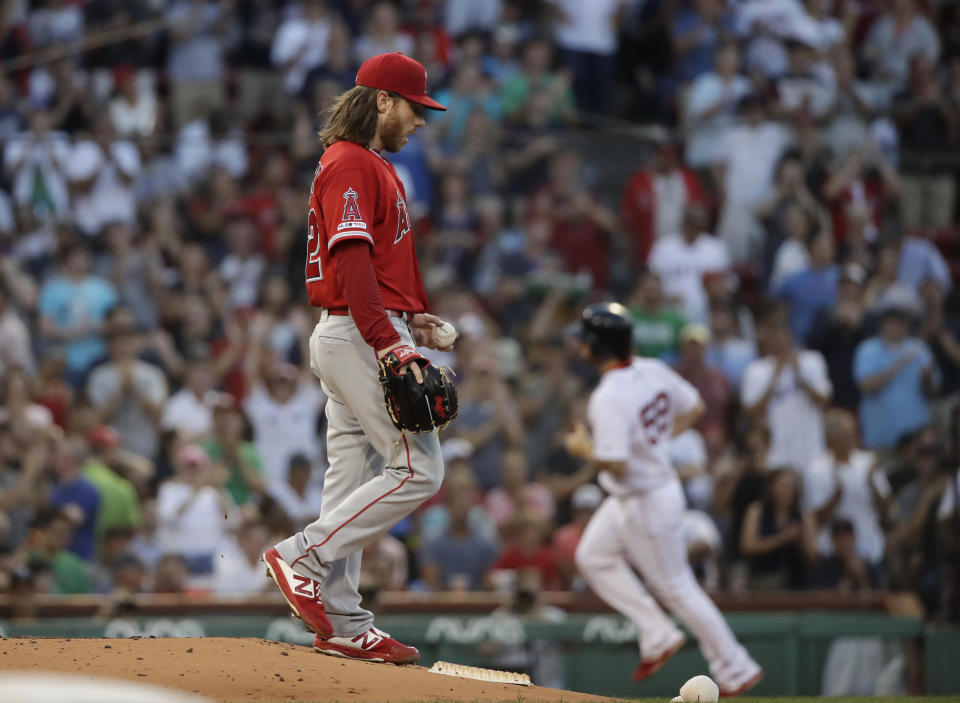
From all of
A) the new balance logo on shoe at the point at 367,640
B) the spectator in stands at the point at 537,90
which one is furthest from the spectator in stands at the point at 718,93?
the new balance logo on shoe at the point at 367,640

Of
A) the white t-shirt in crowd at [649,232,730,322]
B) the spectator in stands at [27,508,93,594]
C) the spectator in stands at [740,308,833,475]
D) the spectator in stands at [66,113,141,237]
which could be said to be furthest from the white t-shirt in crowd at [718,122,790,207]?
the spectator in stands at [27,508,93,594]

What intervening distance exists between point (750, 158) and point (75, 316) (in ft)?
20.0

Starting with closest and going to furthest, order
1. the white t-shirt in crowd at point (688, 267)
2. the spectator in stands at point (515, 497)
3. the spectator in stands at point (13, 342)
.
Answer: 1. the spectator in stands at point (515, 497)
2. the spectator in stands at point (13, 342)
3. the white t-shirt in crowd at point (688, 267)

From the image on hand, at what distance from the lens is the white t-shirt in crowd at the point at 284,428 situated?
11.9m

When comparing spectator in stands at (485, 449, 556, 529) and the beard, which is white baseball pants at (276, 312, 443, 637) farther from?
spectator in stands at (485, 449, 556, 529)

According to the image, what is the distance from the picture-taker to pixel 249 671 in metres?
5.50

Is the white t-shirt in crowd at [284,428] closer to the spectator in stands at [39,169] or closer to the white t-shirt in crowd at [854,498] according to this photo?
the spectator in stands at [39,169]

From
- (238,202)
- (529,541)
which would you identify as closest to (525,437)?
(529,541)

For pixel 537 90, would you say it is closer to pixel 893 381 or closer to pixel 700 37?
pixel 700 37

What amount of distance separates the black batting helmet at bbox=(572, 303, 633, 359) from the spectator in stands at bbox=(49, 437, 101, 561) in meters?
4.34

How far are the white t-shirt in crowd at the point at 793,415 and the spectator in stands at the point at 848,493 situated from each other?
32 centimetres

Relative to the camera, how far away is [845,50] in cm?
1459

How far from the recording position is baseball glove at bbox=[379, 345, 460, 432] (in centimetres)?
539

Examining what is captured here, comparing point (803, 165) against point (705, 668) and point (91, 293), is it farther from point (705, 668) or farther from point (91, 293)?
point (91, 293)
